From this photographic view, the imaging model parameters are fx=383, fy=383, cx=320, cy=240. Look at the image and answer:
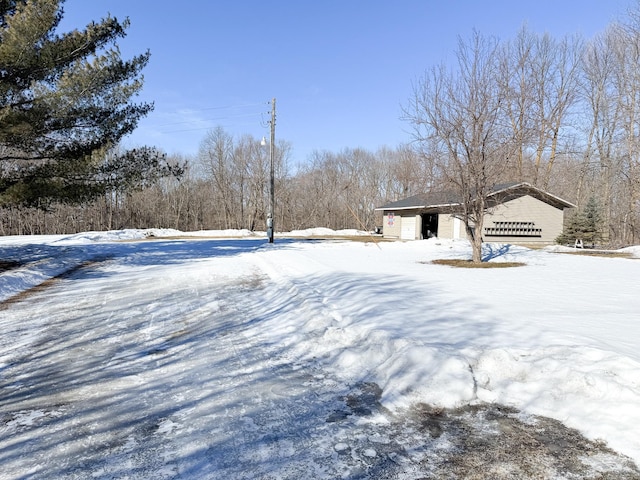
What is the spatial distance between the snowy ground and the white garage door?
2155cm

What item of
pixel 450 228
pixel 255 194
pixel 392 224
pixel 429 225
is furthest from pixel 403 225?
pixel 255 194

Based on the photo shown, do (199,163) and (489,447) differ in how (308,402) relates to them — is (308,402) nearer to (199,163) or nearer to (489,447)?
(489,447)

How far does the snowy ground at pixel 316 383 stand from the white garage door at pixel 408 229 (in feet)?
70.7

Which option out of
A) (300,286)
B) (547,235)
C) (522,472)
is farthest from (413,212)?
(522,472)

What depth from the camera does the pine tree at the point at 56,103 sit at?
9757 millimetres

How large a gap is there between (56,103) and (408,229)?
23542mm

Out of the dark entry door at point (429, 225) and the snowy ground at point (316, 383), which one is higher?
the dark entry door at point (429, 225)

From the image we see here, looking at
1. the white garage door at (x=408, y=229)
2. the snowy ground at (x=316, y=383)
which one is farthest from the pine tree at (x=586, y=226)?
the snowy ground at (x=316, y=383)

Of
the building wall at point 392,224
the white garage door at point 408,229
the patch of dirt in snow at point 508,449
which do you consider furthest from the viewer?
the building wall at point 392,224

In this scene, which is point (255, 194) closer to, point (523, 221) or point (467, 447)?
point (523, 221)

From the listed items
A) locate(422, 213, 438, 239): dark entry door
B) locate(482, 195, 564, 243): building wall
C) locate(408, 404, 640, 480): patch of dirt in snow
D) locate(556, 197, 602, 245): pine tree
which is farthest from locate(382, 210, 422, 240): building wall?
locate(408, 404, 640, 480): patch of dirt in snow

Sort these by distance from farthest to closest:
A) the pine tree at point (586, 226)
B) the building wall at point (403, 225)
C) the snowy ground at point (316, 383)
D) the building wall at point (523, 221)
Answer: the building wall at point (403, 225), the building wall at point (523, 221), the pine tree at point (586, 226), the snowy ground at point (316, 383)

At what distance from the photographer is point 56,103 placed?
34.0ft

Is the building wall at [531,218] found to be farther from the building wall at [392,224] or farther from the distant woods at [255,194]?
the distant woods at [255,194]
